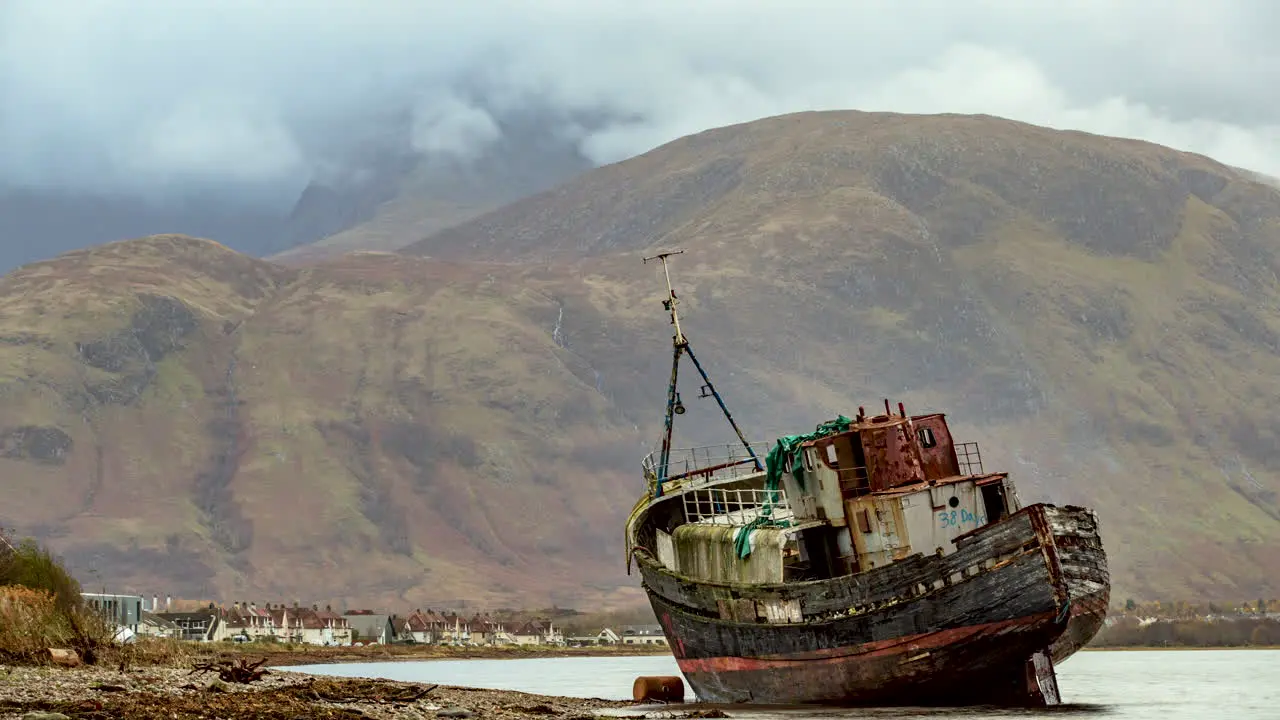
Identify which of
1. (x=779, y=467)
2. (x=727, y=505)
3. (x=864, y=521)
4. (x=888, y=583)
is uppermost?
(x=727, y=505)

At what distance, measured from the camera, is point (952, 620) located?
52.5 m

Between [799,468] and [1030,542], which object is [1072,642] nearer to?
[1030,542]

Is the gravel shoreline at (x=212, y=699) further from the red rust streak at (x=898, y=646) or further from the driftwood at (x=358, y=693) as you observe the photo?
the red rust streak at (x=898, y=646)

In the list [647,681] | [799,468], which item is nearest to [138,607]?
[647,681]

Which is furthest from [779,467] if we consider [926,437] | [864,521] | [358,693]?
[358,693]

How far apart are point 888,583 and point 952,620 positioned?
2433 millimetres

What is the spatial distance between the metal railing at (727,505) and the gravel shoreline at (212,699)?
14208 mm

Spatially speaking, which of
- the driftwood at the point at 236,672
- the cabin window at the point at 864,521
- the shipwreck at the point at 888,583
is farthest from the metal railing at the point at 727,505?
the driftwood at the point at 236,672

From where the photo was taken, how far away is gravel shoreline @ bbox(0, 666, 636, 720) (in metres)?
35.4

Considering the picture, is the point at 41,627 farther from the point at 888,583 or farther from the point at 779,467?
the point at 779,467

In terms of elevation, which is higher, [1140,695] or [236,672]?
[236,672]

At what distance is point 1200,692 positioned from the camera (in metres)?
83.9

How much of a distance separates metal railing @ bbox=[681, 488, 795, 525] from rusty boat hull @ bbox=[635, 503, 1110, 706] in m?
6.37

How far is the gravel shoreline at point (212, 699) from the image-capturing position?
35406mm
